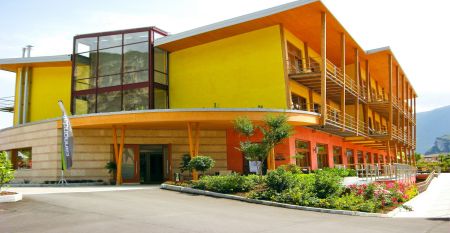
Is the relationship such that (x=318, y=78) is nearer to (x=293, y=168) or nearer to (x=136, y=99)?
(x=293, y=168)

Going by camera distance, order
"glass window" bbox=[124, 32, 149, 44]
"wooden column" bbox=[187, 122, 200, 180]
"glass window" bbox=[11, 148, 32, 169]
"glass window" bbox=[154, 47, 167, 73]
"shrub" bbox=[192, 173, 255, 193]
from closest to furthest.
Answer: "shrub" bbox=[192, 173, 255, 193]
"wooden column" bbox=[187, 122, 200, 180]
"glass window" bbox=[11, 148, 32, 169]
"glass window" bbox=[124, 32, 149, 44]
"glass window" bbox=[154, 47, 167, 73]

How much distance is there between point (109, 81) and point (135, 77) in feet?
6.56

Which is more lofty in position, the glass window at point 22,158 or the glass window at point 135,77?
the glass window at point 135,77

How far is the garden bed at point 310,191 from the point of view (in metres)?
15.4

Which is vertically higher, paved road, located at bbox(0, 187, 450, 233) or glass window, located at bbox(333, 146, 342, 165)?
glass window, located at bbox(333, 146, 342, 165)

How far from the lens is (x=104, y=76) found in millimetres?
29766

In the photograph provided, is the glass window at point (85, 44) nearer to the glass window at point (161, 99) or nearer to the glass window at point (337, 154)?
the glass window at point (161, 99)

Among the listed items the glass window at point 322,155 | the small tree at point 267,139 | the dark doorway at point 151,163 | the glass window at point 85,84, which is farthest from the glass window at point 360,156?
the glass window at point 85,84

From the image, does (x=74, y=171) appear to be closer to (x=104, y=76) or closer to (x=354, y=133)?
(x=104, y=76)

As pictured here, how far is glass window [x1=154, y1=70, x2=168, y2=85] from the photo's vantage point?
98.2 feet

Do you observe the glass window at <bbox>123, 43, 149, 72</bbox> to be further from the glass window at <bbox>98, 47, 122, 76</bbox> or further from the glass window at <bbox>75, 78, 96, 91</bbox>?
the glass window at <bbox>75, 78, 96, 91</bbox>

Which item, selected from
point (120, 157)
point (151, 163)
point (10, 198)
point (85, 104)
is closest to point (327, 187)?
point (10, 198)

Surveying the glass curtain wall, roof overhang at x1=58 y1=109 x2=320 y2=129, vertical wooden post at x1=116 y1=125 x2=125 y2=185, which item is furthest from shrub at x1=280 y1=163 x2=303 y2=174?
the glass curtain wall

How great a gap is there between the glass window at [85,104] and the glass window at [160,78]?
4702 millimetres
